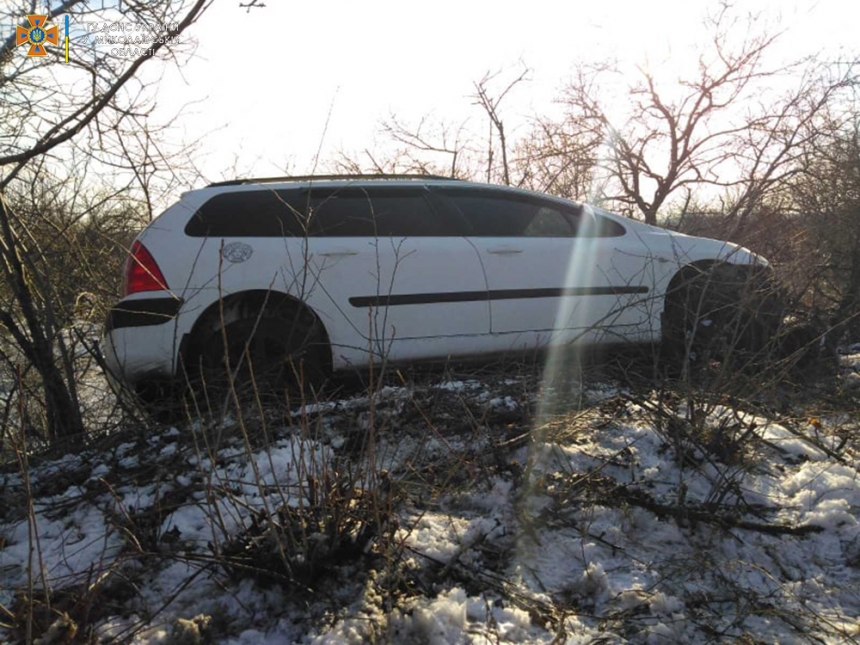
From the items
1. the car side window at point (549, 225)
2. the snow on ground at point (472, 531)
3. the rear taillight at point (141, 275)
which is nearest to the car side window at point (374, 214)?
the car side window at point (549, 225)

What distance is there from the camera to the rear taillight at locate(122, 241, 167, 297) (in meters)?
3.71

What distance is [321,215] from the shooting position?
421cm

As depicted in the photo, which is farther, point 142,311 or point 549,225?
point 549,225

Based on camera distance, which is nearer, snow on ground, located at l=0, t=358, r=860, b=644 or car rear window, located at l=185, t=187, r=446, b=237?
snow on ground, located at l=0, t=358, r=860, b=644

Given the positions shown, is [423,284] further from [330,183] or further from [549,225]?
[549,225]

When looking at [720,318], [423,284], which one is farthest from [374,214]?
[720,318]

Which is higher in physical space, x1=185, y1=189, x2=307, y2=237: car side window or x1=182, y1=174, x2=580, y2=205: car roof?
x1=182, y1=174, x2=580, y2=205: car roof

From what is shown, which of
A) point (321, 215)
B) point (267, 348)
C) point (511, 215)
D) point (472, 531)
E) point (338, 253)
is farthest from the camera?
point (511, 215)

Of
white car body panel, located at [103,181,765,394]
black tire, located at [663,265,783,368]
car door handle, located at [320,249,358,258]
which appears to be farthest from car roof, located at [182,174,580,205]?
black tire, located at [663,265,783,368]

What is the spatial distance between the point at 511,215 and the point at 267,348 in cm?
211

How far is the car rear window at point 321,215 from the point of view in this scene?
13.1 feet

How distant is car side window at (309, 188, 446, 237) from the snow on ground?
1.39 metres

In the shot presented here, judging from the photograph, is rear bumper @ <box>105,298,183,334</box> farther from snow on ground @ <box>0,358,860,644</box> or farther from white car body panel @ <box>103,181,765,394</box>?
snow on ground @ <box>0,358,860,644</box>

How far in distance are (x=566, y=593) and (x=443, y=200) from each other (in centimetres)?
310
